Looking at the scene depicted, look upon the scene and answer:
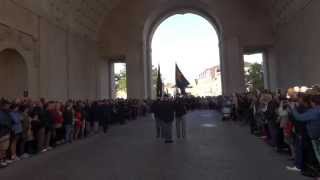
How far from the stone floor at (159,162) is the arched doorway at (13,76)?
8.33 m

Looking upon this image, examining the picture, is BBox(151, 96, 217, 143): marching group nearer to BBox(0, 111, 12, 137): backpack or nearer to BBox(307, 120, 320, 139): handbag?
BBox(0, 111, 12, 137): backpack

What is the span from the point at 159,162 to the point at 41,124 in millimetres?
5089

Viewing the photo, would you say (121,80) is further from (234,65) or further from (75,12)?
(75,12)

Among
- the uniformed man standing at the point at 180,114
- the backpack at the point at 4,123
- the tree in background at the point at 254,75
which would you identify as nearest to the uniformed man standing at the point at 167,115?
the uniformed man standing at the point at 180,114

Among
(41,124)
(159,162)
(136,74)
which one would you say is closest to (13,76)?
(41,124)

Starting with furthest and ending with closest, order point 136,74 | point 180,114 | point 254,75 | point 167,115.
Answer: point 254,75 < point 136,74 < point 180,114 < point 167,115

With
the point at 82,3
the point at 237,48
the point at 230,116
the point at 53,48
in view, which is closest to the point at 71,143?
the point at 53,48

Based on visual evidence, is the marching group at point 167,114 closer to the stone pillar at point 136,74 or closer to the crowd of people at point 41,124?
the crowd of people at point 41,124

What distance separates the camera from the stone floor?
9359 mm

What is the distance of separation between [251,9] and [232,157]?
31.2 m

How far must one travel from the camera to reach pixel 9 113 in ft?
39.2

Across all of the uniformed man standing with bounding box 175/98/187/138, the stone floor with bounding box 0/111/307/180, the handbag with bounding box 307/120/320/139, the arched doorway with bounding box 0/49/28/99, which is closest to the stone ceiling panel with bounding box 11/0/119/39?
the arched doorway with bounding box 0/49/28/99

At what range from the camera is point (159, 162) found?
440 inches

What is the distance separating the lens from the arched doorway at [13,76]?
22703mm
